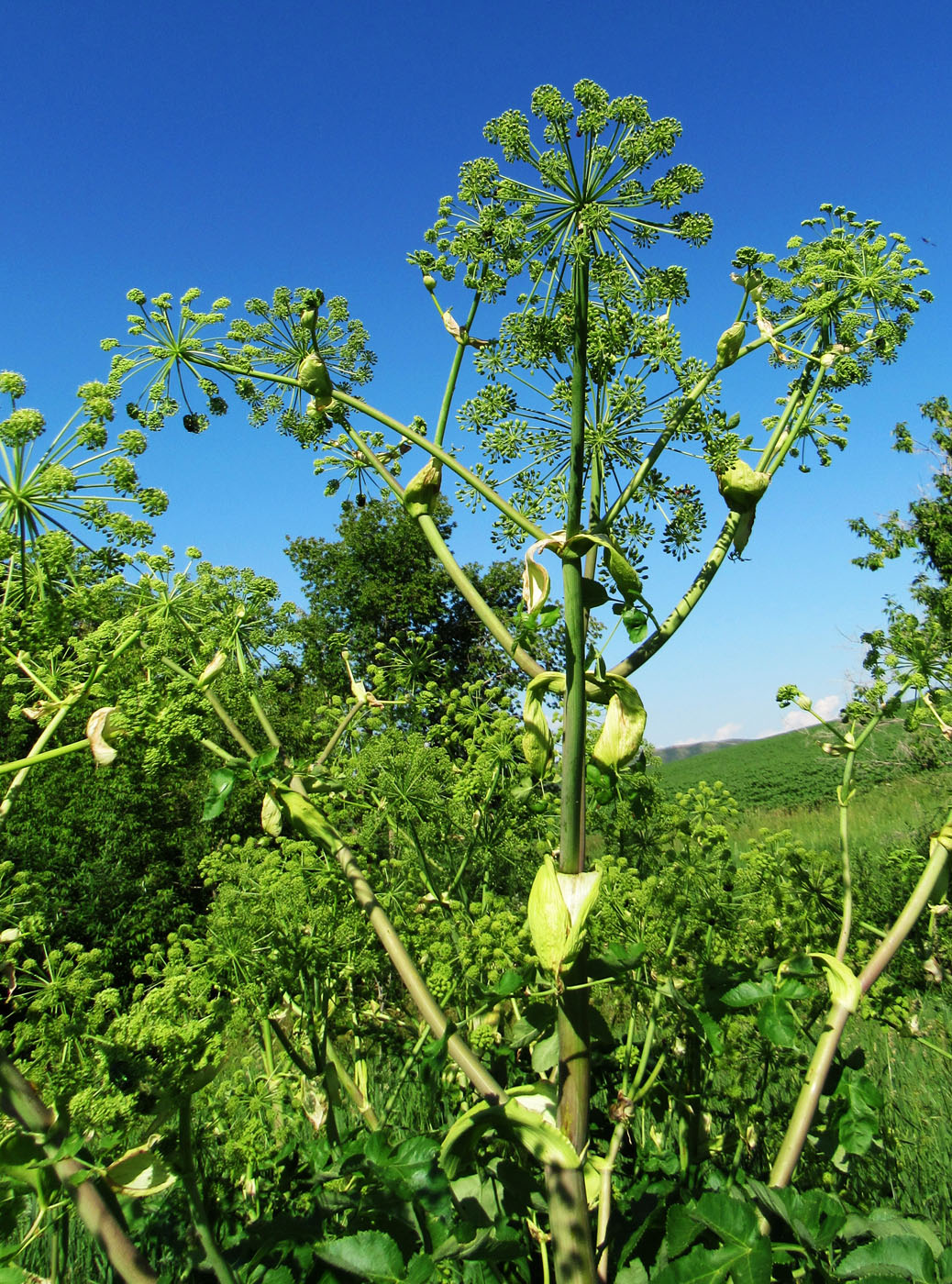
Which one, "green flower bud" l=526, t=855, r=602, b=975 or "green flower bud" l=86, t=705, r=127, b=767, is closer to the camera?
"green flower bud" l=526, t=855, r=602, b=975

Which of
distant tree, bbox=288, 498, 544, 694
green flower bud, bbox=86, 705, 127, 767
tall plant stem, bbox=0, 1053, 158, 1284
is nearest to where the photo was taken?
tall plant stem, bbox=0, 1053, 158, 1284

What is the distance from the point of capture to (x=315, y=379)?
4.83 feet

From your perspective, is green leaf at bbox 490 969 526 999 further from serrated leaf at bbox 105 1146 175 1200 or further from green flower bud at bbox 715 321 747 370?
green flower bud at bbox 715 321 747 370

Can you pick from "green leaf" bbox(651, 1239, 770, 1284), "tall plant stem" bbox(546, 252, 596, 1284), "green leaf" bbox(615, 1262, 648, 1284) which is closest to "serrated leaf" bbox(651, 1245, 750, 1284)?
"green leaf" bbox(651, 1239, 770, 1284)

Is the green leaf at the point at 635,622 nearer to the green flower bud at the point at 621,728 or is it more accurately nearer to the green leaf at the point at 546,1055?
the green flower bud at the point at 621,728

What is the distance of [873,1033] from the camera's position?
466 centimetres

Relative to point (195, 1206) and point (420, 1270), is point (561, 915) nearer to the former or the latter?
point (420, 1270)

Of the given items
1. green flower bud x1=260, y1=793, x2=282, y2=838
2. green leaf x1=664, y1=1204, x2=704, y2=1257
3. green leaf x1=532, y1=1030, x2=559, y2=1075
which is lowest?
green leaf x1=664, y1=1204, x2=704, y2=1257

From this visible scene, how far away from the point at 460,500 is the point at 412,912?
1.81m

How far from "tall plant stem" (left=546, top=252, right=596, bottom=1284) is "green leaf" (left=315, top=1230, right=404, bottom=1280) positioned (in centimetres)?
27

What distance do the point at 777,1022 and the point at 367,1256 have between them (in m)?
0.78

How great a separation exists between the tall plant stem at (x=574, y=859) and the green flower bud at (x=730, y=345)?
1.12 ft

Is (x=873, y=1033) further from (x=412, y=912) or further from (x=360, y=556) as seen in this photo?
(x=360, y=556)

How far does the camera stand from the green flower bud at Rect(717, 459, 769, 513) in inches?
56.5
